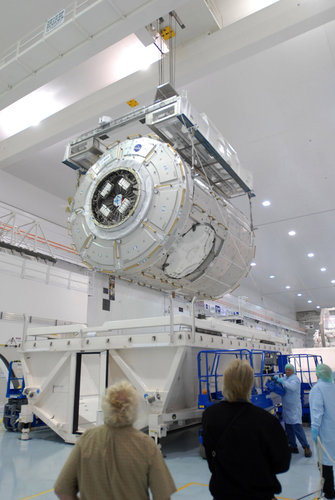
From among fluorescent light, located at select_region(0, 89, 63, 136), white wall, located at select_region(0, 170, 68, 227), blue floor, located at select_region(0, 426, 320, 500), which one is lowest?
blue floor, located at select_region(0, 426, 320, 500)

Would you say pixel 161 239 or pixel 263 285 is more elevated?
pixel 263 285

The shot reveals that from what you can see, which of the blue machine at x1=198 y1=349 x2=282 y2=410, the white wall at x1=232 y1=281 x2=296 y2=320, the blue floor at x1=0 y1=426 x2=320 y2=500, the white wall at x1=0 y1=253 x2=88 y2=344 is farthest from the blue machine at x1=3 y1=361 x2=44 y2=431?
the white wall at x1=232 y1=281 x2=296 y2=320

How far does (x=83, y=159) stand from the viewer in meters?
4.68

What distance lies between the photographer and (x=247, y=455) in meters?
1.98

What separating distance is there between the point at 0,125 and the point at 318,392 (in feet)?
31.5

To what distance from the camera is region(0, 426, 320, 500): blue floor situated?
12.9 ft

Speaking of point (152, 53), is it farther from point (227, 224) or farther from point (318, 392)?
point (318, 392)

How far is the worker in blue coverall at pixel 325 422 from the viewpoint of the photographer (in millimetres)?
3852

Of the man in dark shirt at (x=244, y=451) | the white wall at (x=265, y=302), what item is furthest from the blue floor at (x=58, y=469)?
the white wall at (x=265, y=302)

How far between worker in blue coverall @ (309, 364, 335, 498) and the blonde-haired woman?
9.00ft

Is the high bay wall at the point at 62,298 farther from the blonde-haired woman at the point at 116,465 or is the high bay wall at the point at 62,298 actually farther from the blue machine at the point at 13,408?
the blonde-haired woman at the point at 116,465

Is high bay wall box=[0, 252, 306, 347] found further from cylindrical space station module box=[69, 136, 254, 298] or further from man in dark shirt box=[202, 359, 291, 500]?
man in dark shirt box=[202, 359, 291, 500]

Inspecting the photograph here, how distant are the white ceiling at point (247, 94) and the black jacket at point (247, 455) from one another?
17.3 feet

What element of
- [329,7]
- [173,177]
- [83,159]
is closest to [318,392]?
[173,177]
